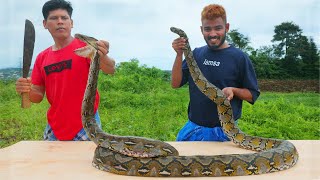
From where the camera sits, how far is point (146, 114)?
9.60 metres

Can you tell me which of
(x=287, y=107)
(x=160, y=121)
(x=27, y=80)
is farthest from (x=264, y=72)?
(x=27, y=80)

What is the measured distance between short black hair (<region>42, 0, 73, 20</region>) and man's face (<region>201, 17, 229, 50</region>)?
46.9 inches

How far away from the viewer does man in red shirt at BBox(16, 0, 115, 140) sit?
12.1 feet

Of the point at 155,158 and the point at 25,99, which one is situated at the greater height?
the point at 25,99

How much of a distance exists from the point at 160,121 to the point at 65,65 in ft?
17.8

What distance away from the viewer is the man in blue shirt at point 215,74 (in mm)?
3572

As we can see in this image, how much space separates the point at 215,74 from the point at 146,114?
6.04 m

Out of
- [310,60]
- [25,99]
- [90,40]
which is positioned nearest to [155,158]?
[90,40]

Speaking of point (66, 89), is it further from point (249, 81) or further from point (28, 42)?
point (249, 81)

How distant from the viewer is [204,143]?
11.3 ft

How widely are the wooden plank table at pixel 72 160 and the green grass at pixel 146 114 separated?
13.5 ft

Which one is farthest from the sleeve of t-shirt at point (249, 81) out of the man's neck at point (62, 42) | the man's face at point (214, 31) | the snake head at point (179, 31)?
the man's neck at point (62, 42)

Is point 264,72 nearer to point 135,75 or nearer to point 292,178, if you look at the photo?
point 135,75

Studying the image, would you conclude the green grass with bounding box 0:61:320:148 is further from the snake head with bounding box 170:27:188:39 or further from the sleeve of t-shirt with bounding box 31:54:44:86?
the snake head with bounding box 170:27:188:39
